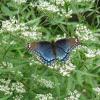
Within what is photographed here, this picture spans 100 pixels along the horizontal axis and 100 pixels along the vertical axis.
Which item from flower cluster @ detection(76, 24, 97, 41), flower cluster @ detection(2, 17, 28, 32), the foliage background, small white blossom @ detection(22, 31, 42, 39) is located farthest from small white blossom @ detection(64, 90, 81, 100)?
flower cluster @ detection(2, 17, 28, 32)

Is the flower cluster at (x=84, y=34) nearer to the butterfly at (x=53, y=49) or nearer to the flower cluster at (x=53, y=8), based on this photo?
the flower cluster at (x=53, y=8)

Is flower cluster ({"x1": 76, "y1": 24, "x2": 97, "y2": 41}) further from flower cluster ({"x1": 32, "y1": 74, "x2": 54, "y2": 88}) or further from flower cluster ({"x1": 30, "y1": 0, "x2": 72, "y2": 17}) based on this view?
flower cluster ({"x1": 32, "y1": 74, "x2": 54, "y2": 88})

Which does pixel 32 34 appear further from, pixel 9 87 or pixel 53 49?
pixel 9 87

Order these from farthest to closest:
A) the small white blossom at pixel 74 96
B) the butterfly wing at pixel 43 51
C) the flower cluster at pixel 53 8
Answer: the flower cluster at pixel 53 8
the small white blossom at pixel 74 96
the butterfly wing at pixel 43 51

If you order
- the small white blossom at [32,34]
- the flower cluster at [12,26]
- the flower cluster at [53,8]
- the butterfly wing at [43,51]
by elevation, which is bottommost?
the butterfly wing at [43,51]

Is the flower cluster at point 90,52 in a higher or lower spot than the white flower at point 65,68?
higher

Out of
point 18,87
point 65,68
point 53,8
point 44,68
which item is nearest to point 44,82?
point 44,68

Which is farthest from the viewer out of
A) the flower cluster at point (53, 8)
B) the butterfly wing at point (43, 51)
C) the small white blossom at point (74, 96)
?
the flower cluster at point (53, 8)

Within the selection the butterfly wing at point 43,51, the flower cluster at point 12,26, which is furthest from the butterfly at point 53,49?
the flower cluster at point 12,26

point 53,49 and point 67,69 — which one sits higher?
point 53,49
